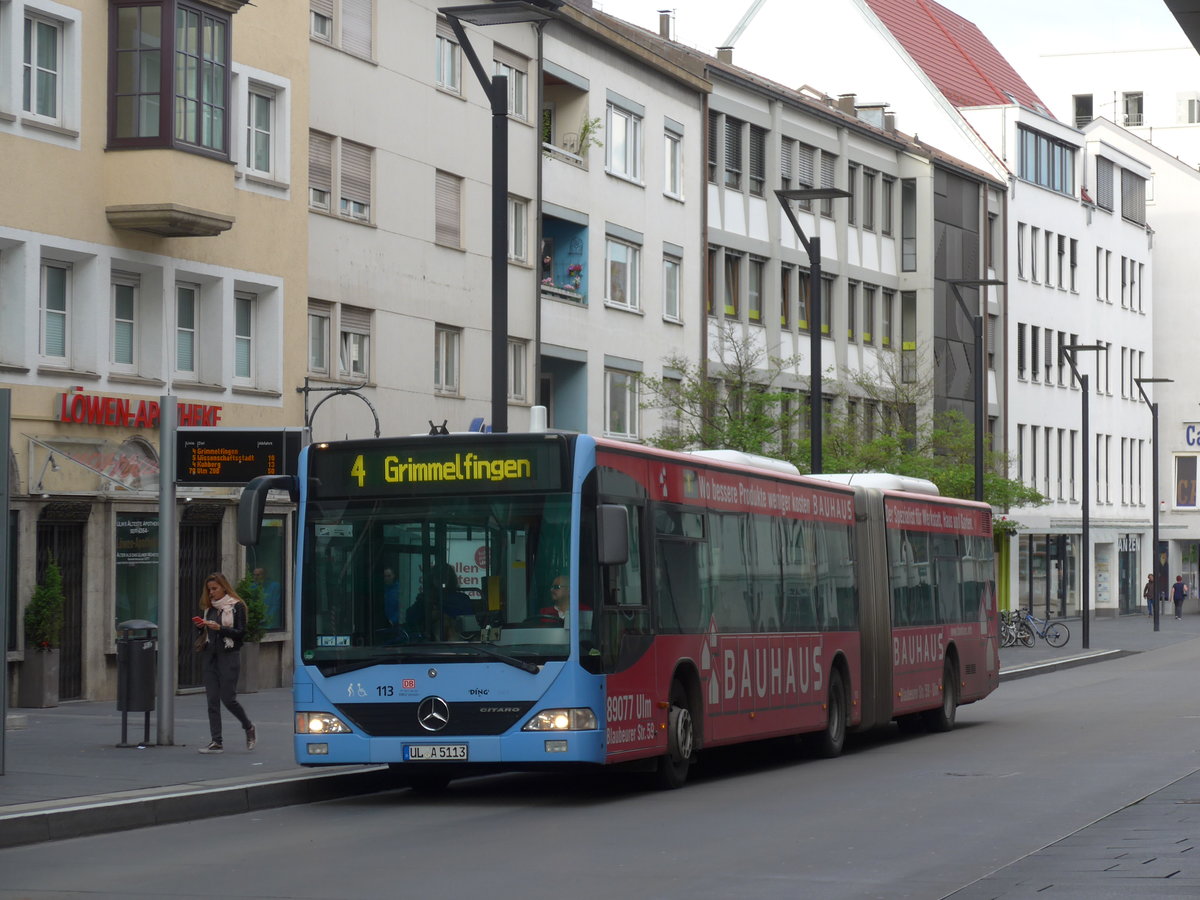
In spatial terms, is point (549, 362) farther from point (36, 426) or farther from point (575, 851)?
point (575, 851)

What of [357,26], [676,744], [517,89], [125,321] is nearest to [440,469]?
[676,744]

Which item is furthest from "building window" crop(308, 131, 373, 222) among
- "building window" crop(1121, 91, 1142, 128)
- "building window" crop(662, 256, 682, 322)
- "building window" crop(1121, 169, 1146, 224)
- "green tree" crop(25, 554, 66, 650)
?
"building window" crop(1121, 91, 1142, 128)

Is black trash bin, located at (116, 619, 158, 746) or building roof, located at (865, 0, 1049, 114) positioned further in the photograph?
→ building roof, located at (865, 0, 1049, 114)

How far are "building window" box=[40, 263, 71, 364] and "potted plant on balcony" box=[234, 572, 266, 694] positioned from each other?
14.1 feet

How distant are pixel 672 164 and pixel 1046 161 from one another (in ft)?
101

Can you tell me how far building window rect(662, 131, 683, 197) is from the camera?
5003 centimetres

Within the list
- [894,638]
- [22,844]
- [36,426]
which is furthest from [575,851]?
[36,426]

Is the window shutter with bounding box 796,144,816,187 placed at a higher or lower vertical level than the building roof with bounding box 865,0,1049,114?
lower

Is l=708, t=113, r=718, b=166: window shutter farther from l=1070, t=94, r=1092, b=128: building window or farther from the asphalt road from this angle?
l=1070, t=94, r=1092, b=128: building window

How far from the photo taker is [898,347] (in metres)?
64.7

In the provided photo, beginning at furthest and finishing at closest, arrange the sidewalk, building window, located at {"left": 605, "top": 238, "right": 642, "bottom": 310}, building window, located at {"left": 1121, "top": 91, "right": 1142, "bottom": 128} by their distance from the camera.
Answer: building window, located at {"left": 1121, "top": 91, "right": 1142, "bottom": 128} < building window, located at {"left": 605, "top": 238, "right": 642, "bottom": 310} < the sidewalk

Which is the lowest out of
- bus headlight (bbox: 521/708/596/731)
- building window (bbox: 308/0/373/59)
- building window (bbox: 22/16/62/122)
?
bus headlight (bbox: 521/708/596/731)

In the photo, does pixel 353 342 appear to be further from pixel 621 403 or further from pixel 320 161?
pixel 621 403

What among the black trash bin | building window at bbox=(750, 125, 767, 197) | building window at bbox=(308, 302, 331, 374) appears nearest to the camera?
the black trash bin
